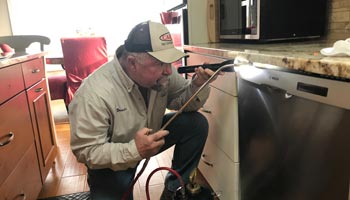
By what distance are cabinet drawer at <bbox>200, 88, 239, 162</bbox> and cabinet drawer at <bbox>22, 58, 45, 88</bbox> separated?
93cm

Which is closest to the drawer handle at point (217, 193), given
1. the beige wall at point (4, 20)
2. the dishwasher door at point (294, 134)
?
the dishwasher door at point (294, 134)

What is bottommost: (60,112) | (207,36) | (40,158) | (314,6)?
(60,112)

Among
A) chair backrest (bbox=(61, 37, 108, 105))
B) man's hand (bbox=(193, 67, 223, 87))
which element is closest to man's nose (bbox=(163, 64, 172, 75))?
man's hand (bbox=(193, 67, 223, 87))

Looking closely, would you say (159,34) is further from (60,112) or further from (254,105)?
(60,112)

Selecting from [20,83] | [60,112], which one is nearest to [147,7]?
[60,112]

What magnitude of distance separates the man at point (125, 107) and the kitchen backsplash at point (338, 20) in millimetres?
661

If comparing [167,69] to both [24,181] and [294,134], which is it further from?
[24,181]

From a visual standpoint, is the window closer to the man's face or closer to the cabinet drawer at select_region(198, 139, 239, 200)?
the cabinet drawer at select_region(198, 139, 239, 200)

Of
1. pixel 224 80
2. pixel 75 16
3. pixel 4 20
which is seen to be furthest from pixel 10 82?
pixel 4 20

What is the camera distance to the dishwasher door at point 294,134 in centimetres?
60

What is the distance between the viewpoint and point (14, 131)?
1197mm

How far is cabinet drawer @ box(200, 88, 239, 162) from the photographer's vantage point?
3.72ft

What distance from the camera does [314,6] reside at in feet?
4.11

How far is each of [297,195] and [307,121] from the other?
0.22 m
